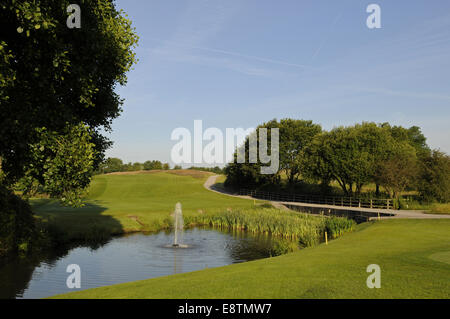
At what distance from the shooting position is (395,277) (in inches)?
421

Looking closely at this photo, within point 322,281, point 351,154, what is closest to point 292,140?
point 351,154

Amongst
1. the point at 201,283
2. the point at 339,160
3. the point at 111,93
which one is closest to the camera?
the point at 201,283

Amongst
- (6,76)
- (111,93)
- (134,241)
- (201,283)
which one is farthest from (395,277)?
(134,241)

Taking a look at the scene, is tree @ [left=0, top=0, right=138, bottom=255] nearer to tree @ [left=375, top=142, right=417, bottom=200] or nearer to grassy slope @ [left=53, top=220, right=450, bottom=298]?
grassy slope @ [left=53, top=220, right=450, bottom=298]

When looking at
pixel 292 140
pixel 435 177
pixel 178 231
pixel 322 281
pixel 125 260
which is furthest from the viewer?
pixel 292 140

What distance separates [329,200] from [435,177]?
55.5ft

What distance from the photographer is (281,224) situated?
36.0 meters

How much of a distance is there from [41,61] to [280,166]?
66.4 meters

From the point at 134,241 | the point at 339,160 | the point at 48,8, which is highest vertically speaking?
the point at 48,8

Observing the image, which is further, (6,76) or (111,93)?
(111,93)

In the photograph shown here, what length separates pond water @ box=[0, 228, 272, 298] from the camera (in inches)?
667

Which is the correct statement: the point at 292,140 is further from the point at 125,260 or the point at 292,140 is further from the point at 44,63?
the point at 44,63

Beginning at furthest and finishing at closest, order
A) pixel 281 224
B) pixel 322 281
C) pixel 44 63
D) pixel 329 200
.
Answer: pixel 329 200 < pixel 281 224 < pixel 44 63 < pixel 322 281
